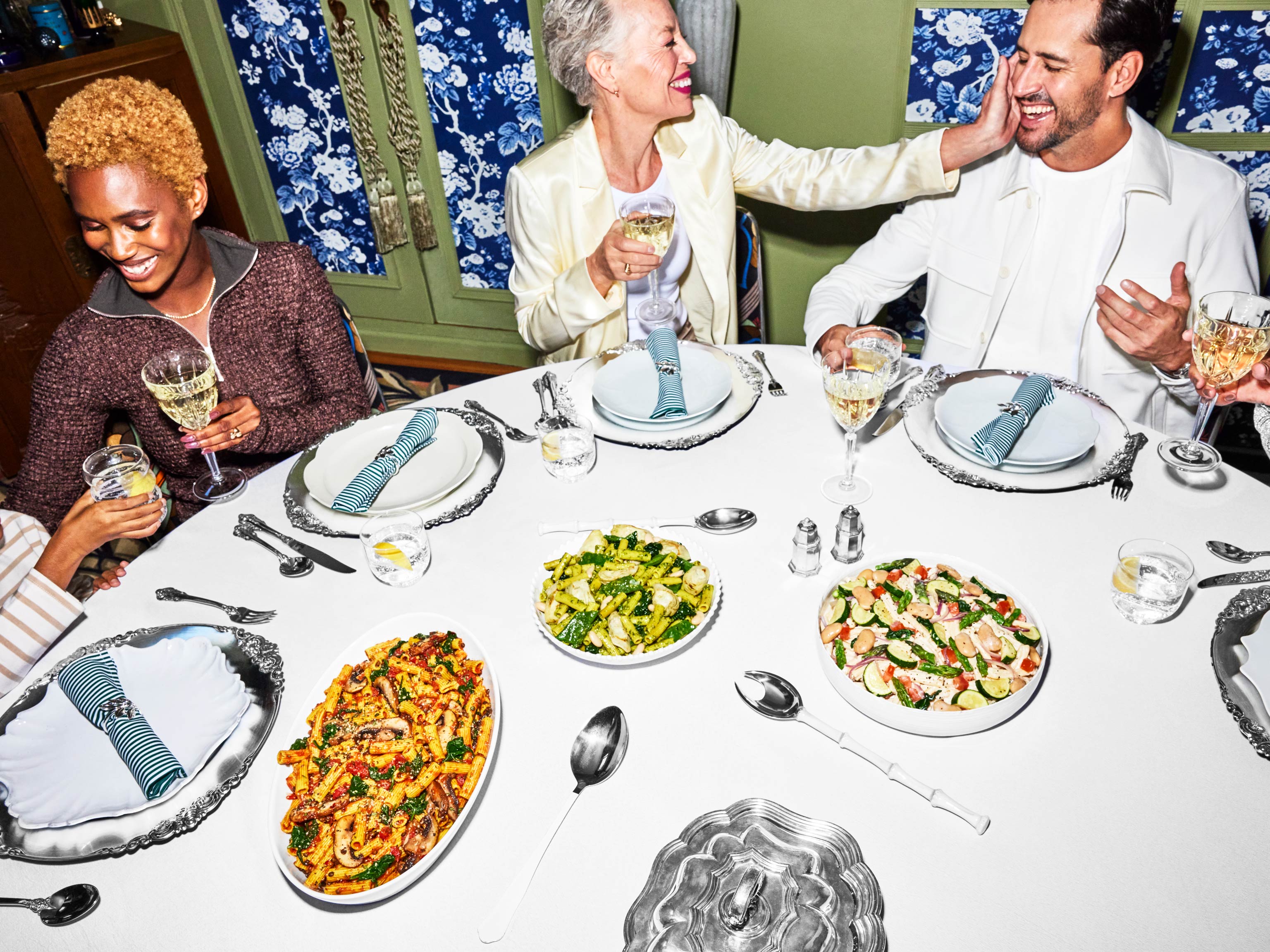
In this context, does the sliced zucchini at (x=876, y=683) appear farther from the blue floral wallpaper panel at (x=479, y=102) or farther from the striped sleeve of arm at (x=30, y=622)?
the blue floral wallpaper panel at (x=479, y=102)

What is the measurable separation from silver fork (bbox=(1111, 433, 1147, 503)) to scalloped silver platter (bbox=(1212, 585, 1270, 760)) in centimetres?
26

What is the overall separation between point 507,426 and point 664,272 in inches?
40.6

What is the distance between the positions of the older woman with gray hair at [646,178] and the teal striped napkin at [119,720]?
1408 mm

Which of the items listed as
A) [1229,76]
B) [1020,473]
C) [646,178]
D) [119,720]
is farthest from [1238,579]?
[1229,76]

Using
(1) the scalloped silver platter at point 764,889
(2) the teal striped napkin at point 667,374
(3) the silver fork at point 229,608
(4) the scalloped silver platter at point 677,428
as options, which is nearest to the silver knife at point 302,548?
(3) the silver fork at point 229,608

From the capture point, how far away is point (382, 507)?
5.35 feet

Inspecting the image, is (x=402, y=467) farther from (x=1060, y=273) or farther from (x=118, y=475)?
(x=1060, y=273)

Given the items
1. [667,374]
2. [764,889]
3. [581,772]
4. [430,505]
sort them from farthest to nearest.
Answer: [667,374] → [430,505] → [581,772] → [764,889]

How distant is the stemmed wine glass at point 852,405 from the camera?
4.91ft

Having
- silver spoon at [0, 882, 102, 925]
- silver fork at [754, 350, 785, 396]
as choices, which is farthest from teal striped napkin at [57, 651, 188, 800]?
silver fork at [754, 350, 785, 396]

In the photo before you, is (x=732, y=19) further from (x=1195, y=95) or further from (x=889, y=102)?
(x=1195, y=95)

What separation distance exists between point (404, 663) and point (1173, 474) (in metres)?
1.43

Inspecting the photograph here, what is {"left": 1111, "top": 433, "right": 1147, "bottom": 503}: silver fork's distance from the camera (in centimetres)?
154

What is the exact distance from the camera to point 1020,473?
161 centimetres
